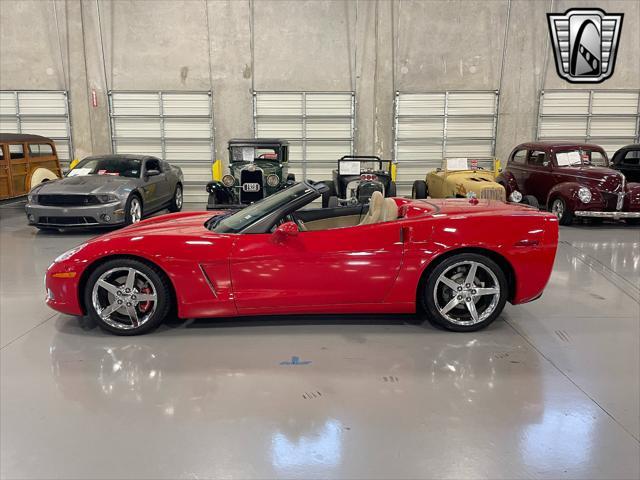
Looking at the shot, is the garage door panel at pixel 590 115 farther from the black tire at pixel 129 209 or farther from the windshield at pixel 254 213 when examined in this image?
the windshield at pixel 254 213

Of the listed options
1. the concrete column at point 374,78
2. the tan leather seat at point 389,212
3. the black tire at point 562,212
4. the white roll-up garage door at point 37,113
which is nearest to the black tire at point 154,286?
the tan leather seat at point 389,212

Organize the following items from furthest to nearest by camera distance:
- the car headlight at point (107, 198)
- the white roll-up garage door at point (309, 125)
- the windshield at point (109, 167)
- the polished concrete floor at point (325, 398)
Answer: the white roll-up garage door at point (309, 125), the windshield at point (109, 167), the car headlight at point (107, 198), the polished concrete floor at point (325, 398)

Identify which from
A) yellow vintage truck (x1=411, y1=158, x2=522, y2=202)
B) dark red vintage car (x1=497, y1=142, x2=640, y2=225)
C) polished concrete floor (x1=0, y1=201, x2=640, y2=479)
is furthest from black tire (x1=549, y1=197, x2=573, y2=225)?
polished concrete floor (x1=0, y1=201, x2=640, y2=479)

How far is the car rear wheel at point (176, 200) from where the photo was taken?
Answer: 10958 mm

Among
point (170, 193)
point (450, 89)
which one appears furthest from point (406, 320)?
point (450, 89)

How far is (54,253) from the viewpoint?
6.85 m

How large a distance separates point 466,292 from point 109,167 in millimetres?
7536

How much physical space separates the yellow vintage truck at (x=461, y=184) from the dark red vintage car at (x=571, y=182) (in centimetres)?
59

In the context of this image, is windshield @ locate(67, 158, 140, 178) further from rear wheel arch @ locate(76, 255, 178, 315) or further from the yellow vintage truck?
the yellow vintage truck

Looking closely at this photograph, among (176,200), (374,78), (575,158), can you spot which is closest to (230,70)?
(374,78)

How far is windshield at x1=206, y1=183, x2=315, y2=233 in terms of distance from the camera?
391cm

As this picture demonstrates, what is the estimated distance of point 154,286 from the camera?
373 centimetres

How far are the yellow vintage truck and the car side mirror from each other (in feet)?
20.1

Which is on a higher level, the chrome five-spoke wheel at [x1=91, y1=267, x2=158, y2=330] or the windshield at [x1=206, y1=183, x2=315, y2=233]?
the windshield at [x1=206, y1=183, x2=315, y2=233]
